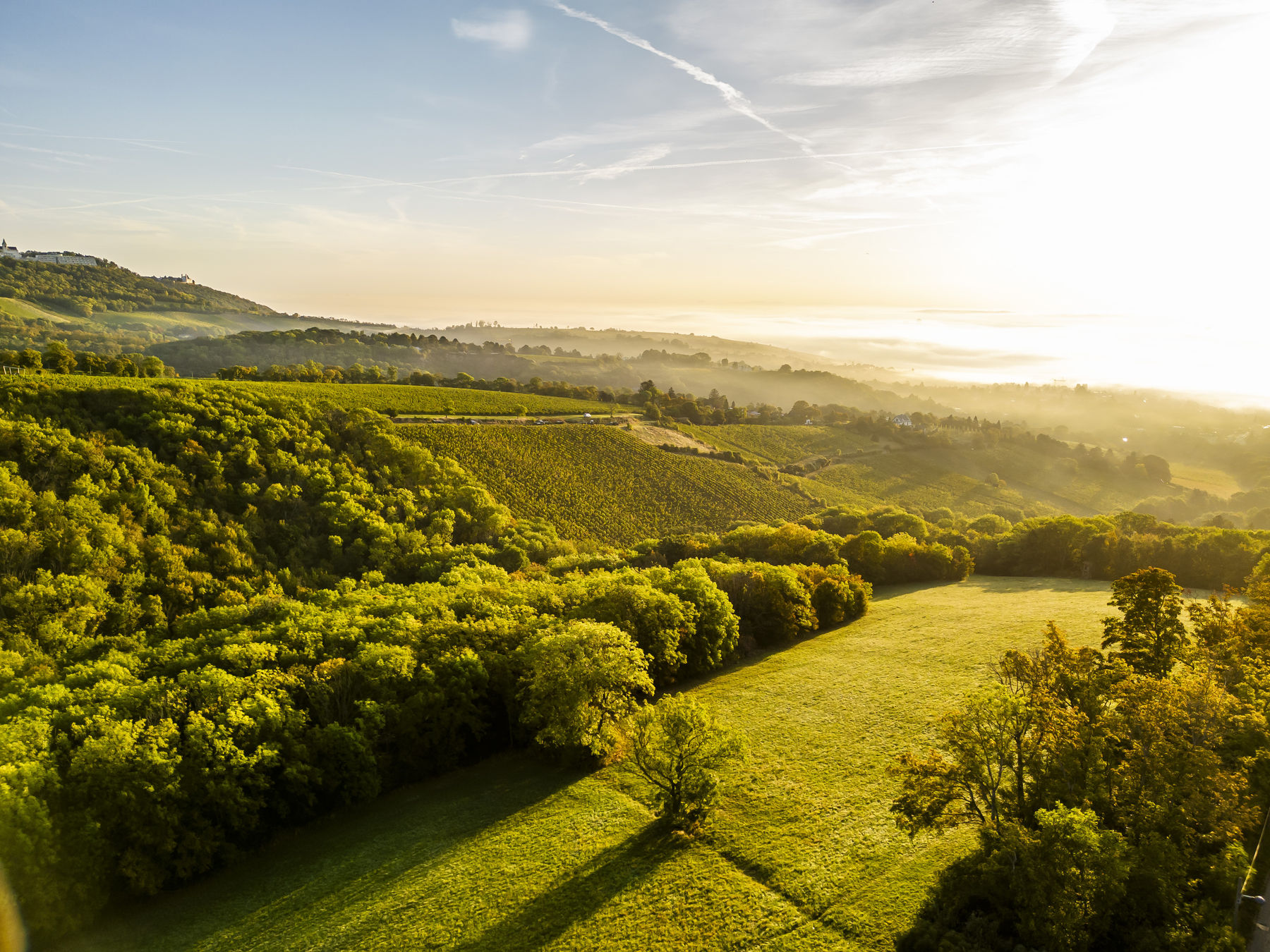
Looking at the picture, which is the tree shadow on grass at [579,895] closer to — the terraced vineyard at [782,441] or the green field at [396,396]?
the green field at [396,396]

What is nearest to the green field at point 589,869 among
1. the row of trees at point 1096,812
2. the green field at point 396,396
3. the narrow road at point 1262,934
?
the row of trees at point 1096,812

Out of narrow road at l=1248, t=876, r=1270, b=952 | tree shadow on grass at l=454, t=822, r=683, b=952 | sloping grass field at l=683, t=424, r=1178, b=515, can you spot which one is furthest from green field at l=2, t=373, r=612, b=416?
narrow road at l=1248, t=876, r=1270, b=952

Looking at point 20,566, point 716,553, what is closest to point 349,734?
point 20,566

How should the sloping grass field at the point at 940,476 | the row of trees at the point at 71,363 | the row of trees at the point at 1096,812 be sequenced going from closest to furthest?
the row of trees at the point at 1096,812, the row of trees at the point at 71,363, the sloping grass field at the point at 940,476

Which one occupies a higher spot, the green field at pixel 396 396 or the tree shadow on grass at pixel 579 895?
the green field at pixel 396 396

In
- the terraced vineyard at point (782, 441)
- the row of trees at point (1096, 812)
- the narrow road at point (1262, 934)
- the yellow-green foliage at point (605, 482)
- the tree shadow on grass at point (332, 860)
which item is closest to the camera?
the row of trees at point (1096, 812)

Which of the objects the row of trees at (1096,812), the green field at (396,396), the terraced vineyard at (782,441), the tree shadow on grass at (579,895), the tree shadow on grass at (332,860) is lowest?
the tree shadow on grass at (332,860)

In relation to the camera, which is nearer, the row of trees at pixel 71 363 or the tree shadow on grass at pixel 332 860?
the tree shadow on grass at pixel 332 860
